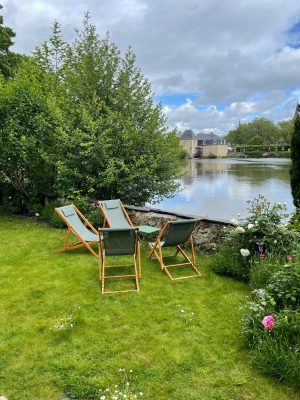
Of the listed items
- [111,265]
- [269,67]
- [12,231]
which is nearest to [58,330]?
[111,265]

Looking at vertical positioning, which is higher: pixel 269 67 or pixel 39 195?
pixel 269 67

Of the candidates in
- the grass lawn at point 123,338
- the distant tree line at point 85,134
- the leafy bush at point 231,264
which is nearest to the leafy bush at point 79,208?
the distant tree line at point 85,134

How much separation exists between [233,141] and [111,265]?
362 feet

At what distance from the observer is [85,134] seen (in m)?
7.67

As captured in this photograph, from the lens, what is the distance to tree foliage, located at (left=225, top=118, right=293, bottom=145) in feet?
319

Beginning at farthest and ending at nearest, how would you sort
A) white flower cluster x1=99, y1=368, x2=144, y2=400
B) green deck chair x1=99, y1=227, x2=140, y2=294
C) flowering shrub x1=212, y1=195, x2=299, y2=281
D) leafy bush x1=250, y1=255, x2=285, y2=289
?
flowering shrub x1=212, y1=195, x2=299, y2=281, green deck chair x1=99, y1=227, x2=140, y2=294, leafy bush x1=250, y1=255, x2=285, y2=289, white flower cluster x1=99, y1=368, x2=144, y2=400

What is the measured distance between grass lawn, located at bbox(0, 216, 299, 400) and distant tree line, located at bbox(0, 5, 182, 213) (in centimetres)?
355

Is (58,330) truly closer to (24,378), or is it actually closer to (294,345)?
(24,378)

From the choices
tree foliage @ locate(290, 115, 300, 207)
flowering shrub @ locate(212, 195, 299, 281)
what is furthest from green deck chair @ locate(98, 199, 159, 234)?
tree foliage @ locate(290, 115, 300, 207)

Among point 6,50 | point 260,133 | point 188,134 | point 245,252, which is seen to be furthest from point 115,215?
point 260,133

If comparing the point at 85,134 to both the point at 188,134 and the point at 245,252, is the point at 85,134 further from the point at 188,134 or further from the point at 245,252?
the point at 188,134

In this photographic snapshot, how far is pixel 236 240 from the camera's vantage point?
15.7 feet

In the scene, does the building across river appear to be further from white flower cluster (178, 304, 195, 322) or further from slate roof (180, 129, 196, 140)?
white flower cluster (178, 304, 195, 322)

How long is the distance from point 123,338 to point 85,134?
5530 millimetres
